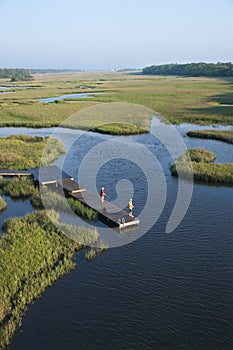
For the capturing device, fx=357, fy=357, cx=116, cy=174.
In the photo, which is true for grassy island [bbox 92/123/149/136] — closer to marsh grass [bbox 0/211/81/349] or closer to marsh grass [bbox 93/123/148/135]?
marsh grass [bbox 93/123/148/135]

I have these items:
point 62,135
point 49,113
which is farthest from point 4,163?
point 49,113

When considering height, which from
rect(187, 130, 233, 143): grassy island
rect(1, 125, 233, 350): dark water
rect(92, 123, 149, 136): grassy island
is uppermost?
rect(92, 123, 149, 136): grassy island

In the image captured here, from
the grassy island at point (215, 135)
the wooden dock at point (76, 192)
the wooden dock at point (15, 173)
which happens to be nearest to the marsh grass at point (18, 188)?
the wooden dock at point (76, 192)

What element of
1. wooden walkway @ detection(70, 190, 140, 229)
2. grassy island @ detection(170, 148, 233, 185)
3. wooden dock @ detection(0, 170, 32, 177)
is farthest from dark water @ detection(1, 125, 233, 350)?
wooden dock @ detection(0, 170, 32, 177)

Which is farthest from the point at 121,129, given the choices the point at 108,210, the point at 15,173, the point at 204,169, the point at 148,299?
the point at 148,299

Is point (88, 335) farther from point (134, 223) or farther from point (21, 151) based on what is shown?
point (21, 151)
